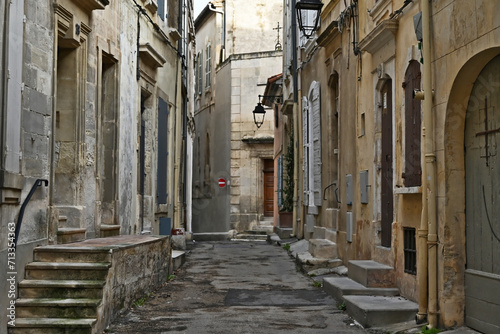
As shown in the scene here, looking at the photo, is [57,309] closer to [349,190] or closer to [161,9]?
[349,190]

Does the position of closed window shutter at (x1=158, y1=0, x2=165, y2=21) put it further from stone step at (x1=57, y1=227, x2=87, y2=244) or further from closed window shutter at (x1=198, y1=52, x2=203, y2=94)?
closed window shutter at (x1=198, y1=52, x2=203, y2=94)

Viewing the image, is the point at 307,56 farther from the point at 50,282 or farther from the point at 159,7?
the point at 50,282

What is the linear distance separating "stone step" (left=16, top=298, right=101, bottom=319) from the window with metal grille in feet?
10.4

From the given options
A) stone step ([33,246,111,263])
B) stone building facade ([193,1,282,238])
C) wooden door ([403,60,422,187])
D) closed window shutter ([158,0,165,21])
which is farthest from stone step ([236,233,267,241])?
stone step ([33,246,111,263])

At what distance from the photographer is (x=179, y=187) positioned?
51.9ft

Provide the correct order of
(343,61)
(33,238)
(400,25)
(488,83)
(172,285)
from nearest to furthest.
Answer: (488,83) < (33,238) < (400,25) < (172,285) < (343,61)

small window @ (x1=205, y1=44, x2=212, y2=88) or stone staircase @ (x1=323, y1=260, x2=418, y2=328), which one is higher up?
small window @ (x1=205, y1=44, x2=212, y2=88)

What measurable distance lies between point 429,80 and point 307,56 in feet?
28.2

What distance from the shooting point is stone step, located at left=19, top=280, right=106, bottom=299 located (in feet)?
21.6

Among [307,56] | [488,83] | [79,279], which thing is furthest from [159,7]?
[488,83]

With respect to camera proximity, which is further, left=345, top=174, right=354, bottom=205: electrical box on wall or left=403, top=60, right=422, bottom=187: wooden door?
left=345, top=174, right=354, bottom=205: electrical box on wall

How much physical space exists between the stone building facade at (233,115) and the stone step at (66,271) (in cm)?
1733

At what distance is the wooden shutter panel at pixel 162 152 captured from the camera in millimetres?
13469

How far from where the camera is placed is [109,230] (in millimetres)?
9914
